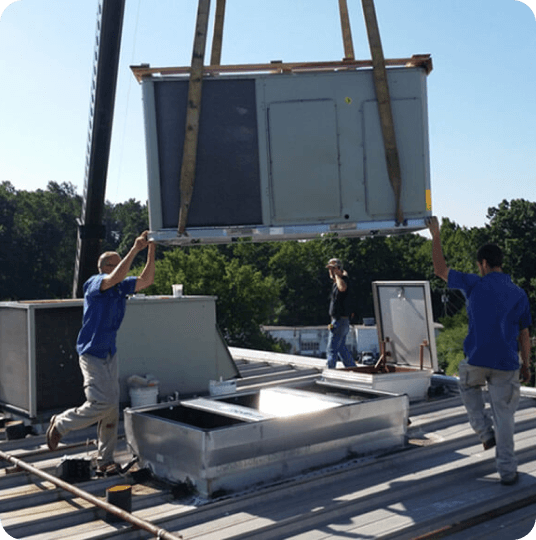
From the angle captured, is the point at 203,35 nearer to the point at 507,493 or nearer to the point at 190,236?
the point at 190,236

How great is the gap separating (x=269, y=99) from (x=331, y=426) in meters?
3.33

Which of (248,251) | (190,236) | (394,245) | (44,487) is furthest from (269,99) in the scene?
(248,251)

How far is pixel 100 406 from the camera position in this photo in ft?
21.3

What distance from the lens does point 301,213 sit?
7027mm

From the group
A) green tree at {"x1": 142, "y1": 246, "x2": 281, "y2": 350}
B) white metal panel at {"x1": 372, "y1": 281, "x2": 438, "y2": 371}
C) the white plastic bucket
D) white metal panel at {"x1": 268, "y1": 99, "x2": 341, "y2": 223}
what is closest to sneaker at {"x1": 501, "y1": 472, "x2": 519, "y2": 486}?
white metal panel at {"x1": 268, "y1": 99, "x2": 341, "y2": 223}

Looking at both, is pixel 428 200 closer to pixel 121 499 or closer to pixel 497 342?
pixel 497 342

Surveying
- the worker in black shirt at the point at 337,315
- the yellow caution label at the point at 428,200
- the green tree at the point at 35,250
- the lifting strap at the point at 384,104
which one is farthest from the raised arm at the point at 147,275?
the green tree at the point at 35,250

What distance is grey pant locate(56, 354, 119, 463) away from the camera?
21.3 feet

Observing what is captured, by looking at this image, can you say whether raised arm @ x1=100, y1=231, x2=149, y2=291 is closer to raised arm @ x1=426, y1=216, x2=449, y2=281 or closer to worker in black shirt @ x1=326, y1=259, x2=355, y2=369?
raised arm @ x1=426, y1=216, x2=449, y2=281

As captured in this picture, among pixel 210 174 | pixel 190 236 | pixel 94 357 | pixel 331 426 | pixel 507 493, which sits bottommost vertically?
pixel 507 493

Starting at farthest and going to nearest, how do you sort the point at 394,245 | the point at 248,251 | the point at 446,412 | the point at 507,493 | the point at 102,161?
the point at 248,251, the point at 394,245, the point at 102,161, the point at 446,412, the point at 507,493

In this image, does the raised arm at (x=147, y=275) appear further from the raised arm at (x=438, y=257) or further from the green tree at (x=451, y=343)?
the green tree at (x=451, y=343)

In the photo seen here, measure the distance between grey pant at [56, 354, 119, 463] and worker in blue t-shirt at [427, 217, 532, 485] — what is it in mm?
3304

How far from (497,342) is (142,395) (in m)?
4.64
